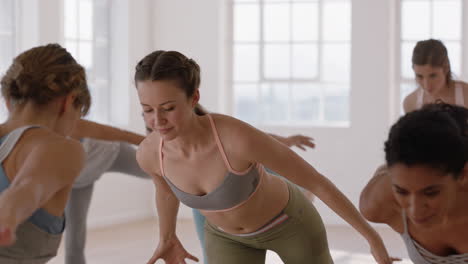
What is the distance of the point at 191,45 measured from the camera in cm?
762

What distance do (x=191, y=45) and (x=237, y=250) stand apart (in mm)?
4969

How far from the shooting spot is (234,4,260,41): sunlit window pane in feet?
24.9

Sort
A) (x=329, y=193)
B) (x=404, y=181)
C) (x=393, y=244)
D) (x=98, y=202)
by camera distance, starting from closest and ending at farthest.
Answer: (x=404, y=181) < (x=329, y=193) < (x=393, y=244) < (x=98, y=202)

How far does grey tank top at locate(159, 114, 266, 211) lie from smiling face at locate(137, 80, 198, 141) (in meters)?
0.19

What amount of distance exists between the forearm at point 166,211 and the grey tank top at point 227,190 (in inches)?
4.7

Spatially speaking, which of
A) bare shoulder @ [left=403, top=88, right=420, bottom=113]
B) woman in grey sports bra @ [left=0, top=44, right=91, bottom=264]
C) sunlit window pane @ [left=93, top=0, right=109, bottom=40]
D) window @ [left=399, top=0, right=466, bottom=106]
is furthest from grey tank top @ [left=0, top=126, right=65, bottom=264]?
window @ [left=399, top=0, right=466, bottom=106]

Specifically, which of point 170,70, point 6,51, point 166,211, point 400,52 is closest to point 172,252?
point 166,211

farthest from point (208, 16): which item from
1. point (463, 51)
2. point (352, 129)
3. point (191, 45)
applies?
point (463, 51)

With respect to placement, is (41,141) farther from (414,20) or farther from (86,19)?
(414,20)

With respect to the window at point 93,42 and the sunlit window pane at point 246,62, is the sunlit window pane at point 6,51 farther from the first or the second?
the sunlit window pane at point 246,62

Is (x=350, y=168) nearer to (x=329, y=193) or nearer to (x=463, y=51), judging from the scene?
(x=463, y=51)

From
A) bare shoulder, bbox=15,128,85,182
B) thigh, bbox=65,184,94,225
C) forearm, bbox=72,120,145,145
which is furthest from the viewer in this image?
thigh, bbox=65,184,94,225

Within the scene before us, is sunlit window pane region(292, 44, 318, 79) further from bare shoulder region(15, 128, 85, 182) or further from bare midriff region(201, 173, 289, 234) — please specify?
bare shoulder region(15, 128, 85, 182)

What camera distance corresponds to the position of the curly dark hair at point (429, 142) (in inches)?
70.4
